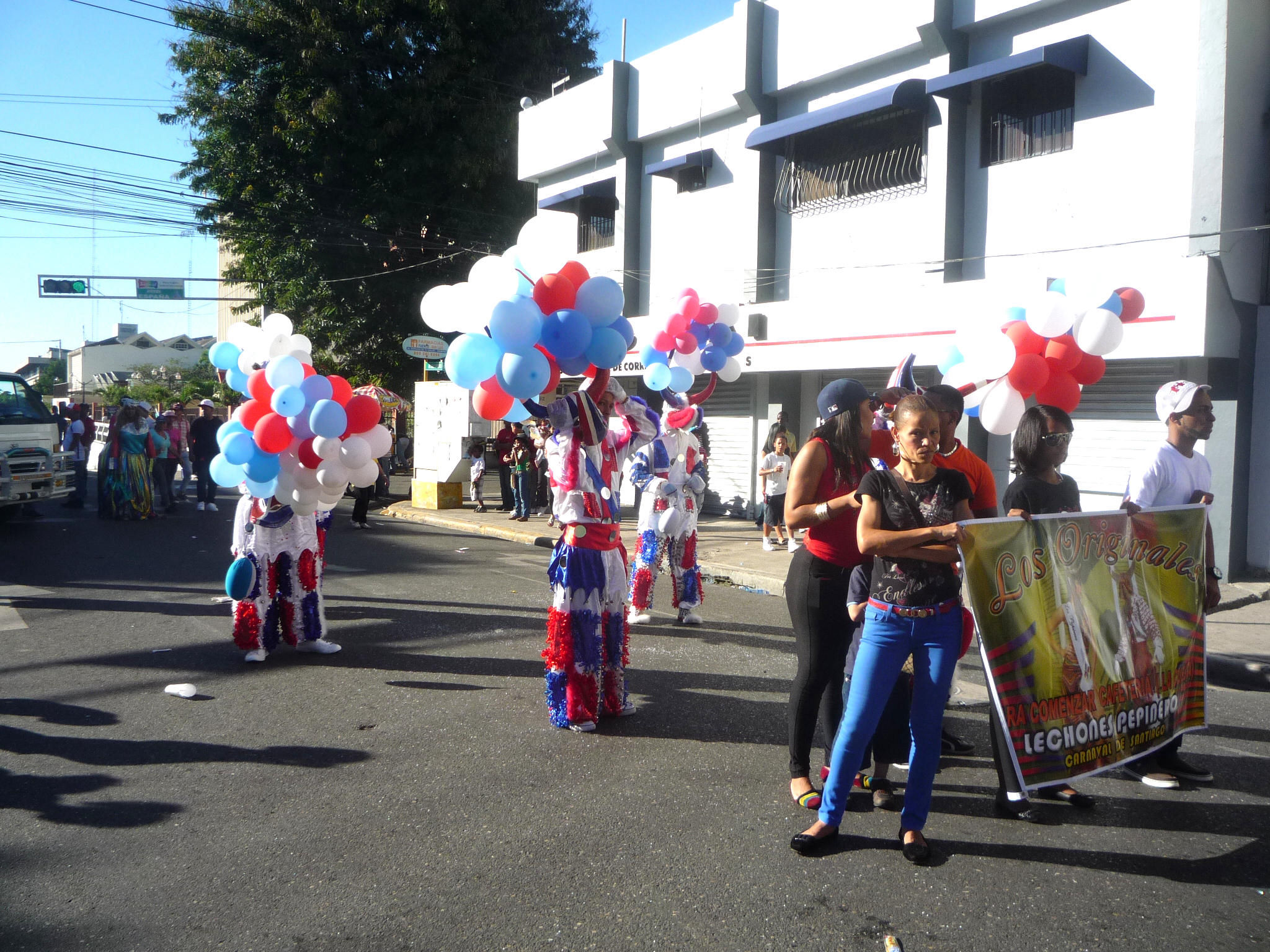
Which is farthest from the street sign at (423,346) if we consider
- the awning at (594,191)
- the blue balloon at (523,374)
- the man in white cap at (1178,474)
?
the man in white cap at (1178,474)

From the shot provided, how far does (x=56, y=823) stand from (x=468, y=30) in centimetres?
2419

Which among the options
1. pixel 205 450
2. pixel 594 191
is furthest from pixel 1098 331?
pixel 205 450

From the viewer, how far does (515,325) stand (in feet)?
15.6

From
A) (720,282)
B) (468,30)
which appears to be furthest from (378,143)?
(720,282)

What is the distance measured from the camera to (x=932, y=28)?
1221cm

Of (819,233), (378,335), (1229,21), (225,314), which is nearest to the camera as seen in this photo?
(1229,21)

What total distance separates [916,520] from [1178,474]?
83.7 inches

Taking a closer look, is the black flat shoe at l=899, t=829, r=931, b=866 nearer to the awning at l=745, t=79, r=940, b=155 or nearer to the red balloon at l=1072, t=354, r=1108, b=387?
the red balloon at l=1072, t=354, r=1108, b=387

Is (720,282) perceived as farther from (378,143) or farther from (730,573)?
(378,143)

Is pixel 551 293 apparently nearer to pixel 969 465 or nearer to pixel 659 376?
pixel 659 376

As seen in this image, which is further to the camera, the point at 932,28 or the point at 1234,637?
the point at 932,28

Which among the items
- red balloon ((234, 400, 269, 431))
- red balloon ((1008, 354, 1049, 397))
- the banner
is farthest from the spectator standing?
the banner

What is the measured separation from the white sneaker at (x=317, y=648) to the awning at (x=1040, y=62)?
971 cm

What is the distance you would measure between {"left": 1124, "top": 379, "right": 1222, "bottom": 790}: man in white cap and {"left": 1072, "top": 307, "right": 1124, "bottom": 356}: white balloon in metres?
0.38
